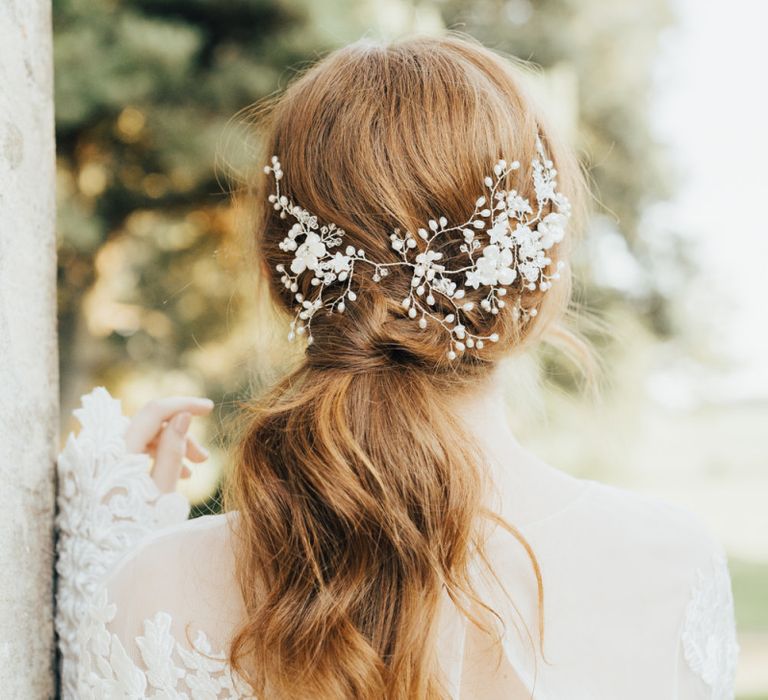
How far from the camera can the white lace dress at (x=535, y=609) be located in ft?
3.81

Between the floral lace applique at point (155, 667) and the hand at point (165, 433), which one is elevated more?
the hand at point (165, 433)

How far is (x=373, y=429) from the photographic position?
115 cm

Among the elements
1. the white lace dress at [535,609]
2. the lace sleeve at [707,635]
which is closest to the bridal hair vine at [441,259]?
the white lace dress at [535,609]

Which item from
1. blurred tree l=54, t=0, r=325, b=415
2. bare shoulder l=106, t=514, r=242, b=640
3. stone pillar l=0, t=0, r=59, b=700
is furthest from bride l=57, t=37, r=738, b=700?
blurred tree l=54, t=0, r=325, b=415

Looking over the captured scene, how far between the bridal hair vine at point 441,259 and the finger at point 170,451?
42cm

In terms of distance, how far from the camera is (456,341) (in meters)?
1.20

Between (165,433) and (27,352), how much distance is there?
34cm

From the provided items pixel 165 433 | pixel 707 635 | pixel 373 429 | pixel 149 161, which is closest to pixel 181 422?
pixel 165 433

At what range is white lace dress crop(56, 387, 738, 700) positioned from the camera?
116cm

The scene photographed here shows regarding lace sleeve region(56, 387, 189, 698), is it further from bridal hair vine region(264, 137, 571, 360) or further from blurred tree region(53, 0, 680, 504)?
blurred tree region(53, 0, 680, 504)

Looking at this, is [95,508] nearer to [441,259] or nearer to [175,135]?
[441,259]

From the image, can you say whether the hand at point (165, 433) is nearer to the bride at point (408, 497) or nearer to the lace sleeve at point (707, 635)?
the bride at point (408, 497)

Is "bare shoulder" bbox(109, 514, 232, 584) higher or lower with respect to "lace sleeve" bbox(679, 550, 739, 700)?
higher

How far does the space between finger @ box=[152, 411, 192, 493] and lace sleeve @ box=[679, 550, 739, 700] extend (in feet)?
2.93
